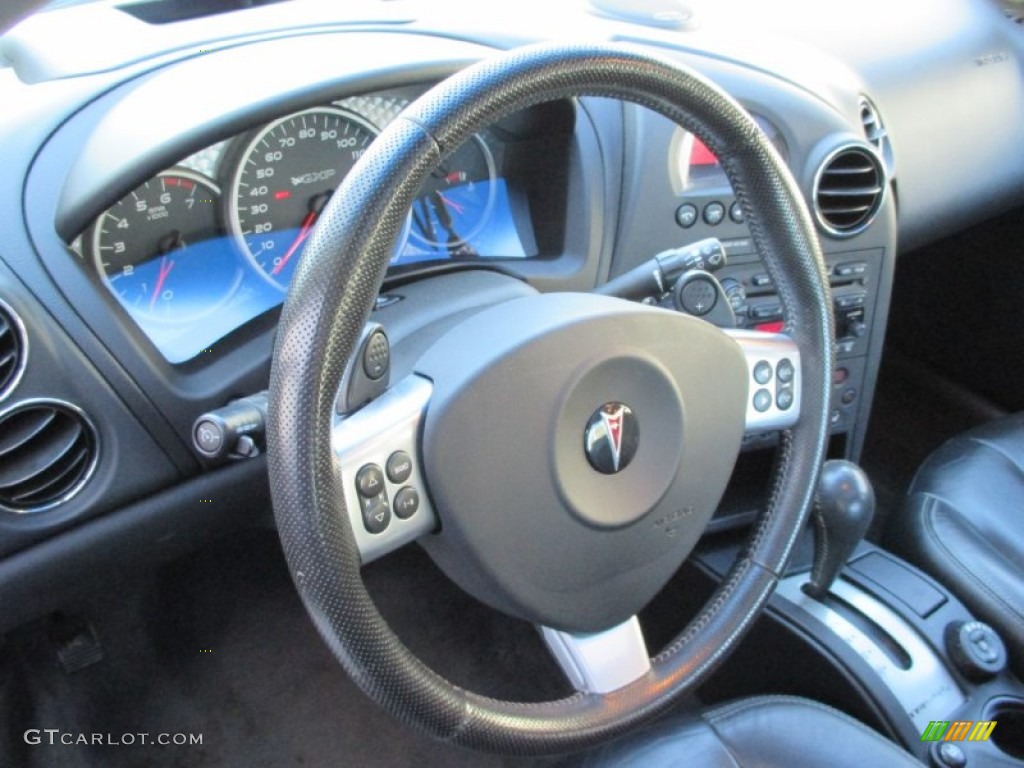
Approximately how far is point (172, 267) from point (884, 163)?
1.08 m

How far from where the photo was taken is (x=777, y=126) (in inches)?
59.0

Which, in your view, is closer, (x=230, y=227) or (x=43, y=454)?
(x=43, y=454)

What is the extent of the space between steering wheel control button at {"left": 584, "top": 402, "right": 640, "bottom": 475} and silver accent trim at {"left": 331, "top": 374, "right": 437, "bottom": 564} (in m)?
0.14

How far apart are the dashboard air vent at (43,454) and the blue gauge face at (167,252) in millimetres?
135

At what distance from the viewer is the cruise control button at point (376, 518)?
2.60 ft

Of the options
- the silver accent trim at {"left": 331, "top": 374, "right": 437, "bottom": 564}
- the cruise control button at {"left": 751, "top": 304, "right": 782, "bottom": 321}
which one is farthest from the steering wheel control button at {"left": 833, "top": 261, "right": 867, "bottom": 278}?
the silver accent trim at {"left": 331, "top": 374, "right": 437, "bottom": 564}

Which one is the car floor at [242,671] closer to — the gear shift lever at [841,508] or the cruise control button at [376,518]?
the gear shift lever at [841,508]

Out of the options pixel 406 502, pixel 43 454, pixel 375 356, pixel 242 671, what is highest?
pixel 375 356

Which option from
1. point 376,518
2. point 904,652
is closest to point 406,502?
point 376,518

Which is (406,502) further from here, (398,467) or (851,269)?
(851,269)

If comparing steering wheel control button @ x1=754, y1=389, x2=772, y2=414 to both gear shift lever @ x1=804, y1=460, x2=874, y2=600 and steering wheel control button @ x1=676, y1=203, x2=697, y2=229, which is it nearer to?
gear shift lever @ x1=804, y1=460, x2=874, y2=600

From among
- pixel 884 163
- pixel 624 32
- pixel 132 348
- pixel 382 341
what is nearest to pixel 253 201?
pixel 132 348

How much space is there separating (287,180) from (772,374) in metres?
0.59

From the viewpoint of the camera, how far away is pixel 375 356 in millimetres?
799
